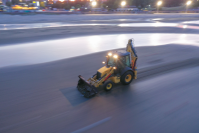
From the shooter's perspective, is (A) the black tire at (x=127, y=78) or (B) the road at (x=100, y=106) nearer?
(B) the road at (x=100, y=106)

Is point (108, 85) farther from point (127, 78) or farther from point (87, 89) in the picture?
point (127, 78)

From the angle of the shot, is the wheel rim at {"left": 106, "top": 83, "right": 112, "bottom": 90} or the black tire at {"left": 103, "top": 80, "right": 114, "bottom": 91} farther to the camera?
the wheel rim at {"left": 106, "top": 83, "right": 112, "bottom": 90}

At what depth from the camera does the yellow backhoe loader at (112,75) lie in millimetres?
6029

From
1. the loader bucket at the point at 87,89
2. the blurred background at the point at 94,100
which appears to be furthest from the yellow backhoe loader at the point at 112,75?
the blurred background at the point at 94,100

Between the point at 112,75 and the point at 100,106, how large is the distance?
4.72ft

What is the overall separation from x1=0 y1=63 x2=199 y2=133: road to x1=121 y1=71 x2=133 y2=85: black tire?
24cm

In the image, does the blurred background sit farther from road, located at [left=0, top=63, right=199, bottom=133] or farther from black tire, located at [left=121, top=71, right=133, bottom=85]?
black tire, located at [left=121, top=71, right=133, bottom=85]

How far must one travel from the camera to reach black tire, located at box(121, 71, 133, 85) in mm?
6409

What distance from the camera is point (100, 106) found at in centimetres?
546

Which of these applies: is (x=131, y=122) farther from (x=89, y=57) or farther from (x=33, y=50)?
(x=33, y=50)

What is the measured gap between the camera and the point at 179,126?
4586 millimetres

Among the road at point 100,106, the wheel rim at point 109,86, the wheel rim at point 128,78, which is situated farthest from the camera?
the wheel rim at point 128,78

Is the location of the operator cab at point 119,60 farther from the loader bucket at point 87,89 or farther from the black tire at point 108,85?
the loader bucket at point 87,89

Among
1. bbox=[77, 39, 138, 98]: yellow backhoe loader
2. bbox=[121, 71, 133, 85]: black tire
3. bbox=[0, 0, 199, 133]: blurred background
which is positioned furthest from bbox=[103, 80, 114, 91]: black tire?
bbox=[121, 71, 133, 85]: black tire
